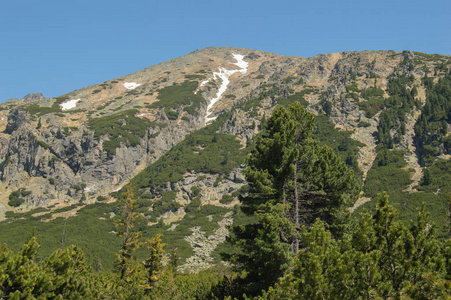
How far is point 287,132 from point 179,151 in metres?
98.4

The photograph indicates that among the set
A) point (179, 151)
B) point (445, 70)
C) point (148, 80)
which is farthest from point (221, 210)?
point (148, 80)

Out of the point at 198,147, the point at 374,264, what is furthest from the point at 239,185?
→ the point at 374,264

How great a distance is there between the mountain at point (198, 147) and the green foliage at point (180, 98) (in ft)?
2.05

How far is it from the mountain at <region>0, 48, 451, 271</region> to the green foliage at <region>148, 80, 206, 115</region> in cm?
63

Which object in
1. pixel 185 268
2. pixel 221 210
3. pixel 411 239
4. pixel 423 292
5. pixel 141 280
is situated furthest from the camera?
pixel 221 210

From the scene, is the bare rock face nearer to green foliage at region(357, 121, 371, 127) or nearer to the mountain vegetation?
green foliage at region(357, 121, 371, 127)

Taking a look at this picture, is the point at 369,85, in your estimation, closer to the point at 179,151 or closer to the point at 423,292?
the point at 179,151

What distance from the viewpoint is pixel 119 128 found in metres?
125

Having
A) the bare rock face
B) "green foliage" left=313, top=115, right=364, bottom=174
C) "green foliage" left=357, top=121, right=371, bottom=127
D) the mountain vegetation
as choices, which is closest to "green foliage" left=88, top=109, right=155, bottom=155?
the bare rock face

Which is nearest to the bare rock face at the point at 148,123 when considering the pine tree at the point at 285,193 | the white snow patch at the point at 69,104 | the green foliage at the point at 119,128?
the white snow patch at the point at 69,104

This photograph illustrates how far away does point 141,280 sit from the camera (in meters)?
30.6

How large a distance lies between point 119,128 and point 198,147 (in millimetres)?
31387

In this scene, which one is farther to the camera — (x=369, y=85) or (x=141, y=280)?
(x=369, y=85)

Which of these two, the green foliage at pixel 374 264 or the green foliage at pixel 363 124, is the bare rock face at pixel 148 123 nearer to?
the green foliage at pixel 363 124
